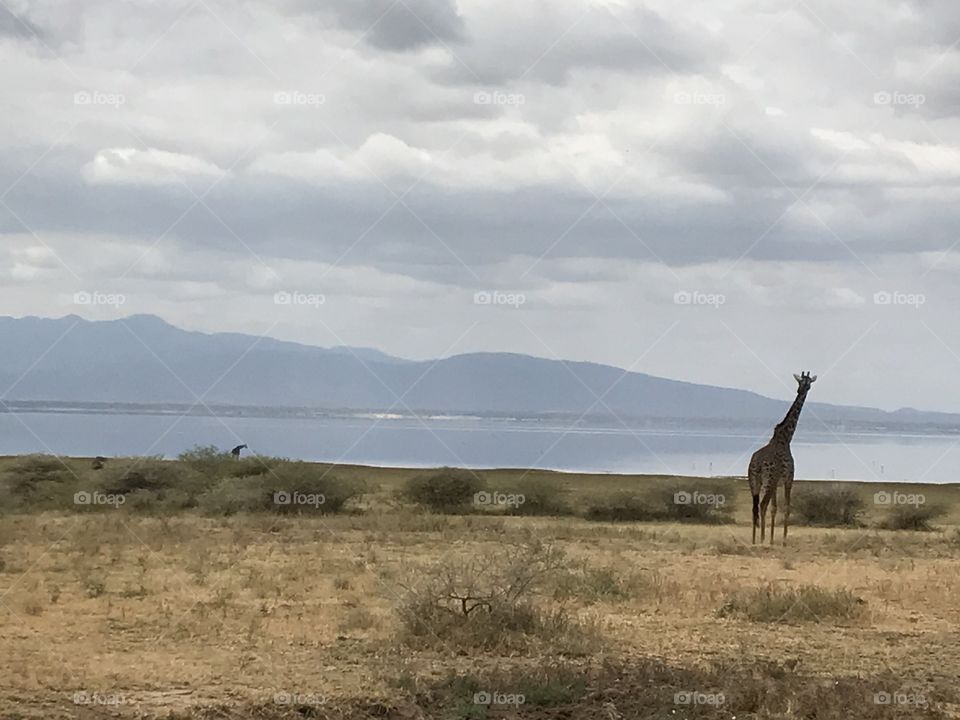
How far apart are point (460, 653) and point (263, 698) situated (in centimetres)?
285

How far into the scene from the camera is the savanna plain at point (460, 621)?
10.3 metres

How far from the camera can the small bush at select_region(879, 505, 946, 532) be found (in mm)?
34469

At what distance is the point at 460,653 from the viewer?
12578 mm

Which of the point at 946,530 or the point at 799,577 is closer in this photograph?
the point at 799,577

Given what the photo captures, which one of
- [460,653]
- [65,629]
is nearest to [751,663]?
[460,653]

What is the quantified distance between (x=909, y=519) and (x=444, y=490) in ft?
44.2

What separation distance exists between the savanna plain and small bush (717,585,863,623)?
4 centimetres

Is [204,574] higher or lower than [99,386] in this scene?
lower

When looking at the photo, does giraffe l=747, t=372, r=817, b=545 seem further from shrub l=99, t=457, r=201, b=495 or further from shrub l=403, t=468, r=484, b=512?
shrub l=99, t=457, r=201, b=495

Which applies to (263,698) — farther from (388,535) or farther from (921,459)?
(921,459)

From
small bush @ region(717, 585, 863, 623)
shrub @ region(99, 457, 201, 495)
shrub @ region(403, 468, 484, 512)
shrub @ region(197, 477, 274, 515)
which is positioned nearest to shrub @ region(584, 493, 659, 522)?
shrub @ region(403, 468, 484, 512)

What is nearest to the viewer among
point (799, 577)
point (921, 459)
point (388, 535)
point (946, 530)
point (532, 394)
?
point (799, 577)

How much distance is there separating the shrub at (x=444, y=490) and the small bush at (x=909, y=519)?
12015 millimetres

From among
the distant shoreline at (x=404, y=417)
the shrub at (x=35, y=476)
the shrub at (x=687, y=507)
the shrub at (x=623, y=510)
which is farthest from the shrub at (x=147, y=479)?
the distant shoreline at (x=404, y=417)
